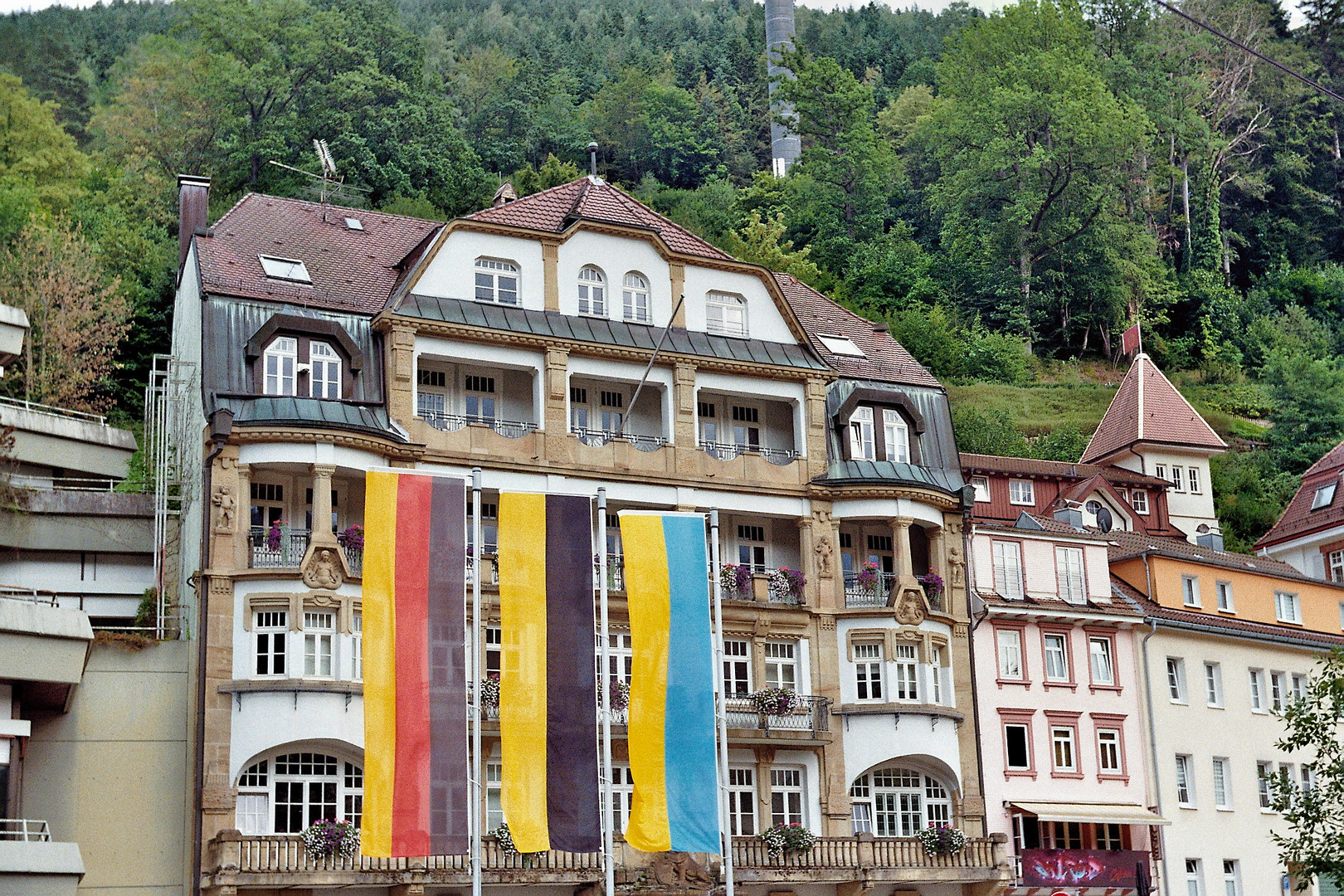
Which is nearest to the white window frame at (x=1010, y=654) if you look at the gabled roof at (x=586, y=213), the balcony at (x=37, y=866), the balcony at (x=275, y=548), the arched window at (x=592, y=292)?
the gabled roof at (x=586, y=213)

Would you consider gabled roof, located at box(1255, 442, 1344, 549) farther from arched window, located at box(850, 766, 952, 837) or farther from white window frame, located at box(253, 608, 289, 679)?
white window frame, located at box(253, 608, 289, 679)

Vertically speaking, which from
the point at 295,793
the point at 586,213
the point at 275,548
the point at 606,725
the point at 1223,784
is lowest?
the point at 1223,784

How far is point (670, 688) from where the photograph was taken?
41.8 m

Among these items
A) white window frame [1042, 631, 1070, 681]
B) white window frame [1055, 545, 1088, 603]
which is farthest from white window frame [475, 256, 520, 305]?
white window frame [1042, 631, 1070, 681]

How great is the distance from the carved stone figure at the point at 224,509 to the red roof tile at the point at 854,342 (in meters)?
18.4

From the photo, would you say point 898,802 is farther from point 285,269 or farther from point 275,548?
point 285,269

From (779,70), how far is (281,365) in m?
104

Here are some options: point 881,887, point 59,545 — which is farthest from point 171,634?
point 881,887

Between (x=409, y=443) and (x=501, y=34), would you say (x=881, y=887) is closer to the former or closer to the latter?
(x=409, y=443)

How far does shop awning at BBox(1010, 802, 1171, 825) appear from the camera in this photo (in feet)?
181

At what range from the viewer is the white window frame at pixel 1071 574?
59.2 metres

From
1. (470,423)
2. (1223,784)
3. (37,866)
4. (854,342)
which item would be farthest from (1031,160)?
(37,866)

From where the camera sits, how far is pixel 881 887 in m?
51.8

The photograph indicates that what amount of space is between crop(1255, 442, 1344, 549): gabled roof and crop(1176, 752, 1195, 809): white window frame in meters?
21.1
